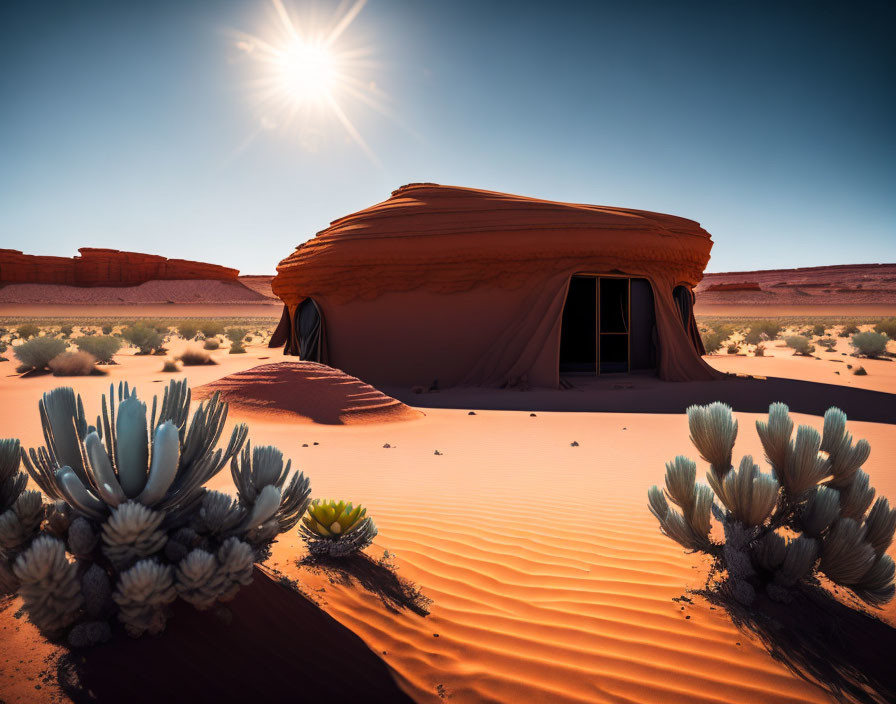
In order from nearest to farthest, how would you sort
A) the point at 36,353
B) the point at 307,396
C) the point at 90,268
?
the point at 307,396, the point at 36,353, the point at 90,268

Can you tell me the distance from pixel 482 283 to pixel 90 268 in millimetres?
86877

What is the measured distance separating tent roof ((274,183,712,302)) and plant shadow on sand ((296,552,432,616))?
991 centimetres

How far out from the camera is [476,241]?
12312mm

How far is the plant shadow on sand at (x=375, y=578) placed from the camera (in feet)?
9.21

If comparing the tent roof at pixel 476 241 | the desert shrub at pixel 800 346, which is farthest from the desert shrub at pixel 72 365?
the desert shrub at pixel 800 346

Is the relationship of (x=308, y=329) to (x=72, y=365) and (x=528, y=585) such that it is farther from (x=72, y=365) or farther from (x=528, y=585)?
(x=528, y=585)

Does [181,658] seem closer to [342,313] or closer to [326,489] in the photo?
[326,489]

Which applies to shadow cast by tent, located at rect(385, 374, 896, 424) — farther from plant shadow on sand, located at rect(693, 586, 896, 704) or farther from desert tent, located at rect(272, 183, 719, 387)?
plant shadow on sand, located at rect(693, 586, 896, 704)

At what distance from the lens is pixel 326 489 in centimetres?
490

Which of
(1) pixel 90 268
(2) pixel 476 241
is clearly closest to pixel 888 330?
(2) pixel 476 241

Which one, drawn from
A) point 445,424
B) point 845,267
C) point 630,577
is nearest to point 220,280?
point 445,424

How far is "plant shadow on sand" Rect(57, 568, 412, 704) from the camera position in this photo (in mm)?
1923

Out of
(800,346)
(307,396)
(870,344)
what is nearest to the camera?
(307,396)

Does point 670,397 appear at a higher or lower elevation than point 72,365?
lower
